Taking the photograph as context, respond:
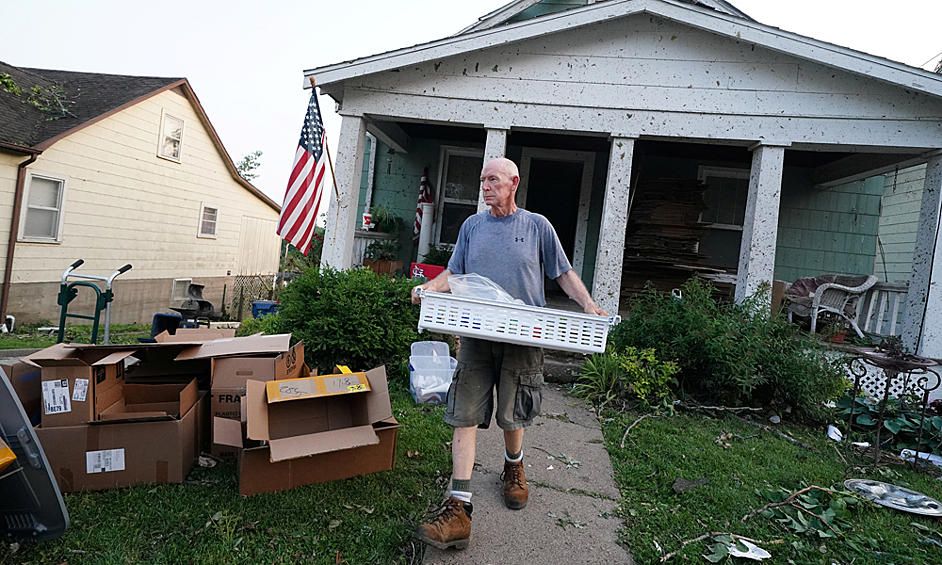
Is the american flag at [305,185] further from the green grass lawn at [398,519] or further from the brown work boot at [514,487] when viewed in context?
the brown work boot at [514,487]

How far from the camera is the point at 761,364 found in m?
4.75

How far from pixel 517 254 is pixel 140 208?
13.4m

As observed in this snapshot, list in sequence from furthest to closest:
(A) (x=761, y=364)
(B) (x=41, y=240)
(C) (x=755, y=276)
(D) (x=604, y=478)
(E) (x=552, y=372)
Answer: (B) (x=41, y=240) < (C) (x=755, y=276) < (E) (x=552, y=372) < (A) (x=761, y=364) < (D) (x=604, y=478)

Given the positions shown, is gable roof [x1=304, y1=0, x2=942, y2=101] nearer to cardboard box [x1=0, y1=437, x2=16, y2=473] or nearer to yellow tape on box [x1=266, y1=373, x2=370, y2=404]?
yellow tape on box [x1=266, y1=373, x2=370, y2=404]

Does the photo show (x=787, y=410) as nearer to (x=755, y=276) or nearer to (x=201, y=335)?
(x=755, y=276)

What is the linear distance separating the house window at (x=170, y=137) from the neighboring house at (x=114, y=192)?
0.09ft

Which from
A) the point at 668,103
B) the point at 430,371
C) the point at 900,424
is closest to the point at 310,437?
the point at 430,371

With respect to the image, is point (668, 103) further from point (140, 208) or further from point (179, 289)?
point (179, 289)

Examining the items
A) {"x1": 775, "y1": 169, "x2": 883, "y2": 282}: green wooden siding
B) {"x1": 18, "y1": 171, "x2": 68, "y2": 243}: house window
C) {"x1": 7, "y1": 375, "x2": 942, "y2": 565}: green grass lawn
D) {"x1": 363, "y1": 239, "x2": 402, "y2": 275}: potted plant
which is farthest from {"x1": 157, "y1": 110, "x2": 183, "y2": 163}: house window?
{"x1": 775, "y1": 169, "x2": 883, "y2": 282}: green wooden siding

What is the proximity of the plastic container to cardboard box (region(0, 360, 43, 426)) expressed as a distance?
2.58 meters

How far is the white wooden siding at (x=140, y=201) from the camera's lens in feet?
35.0

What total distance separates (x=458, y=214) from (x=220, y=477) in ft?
21.2

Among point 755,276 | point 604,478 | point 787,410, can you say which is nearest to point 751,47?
point 755,276

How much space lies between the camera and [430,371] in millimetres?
4594
